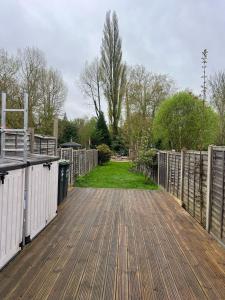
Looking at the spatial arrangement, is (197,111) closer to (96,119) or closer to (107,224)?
(107,224)

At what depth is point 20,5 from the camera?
10.3 metres

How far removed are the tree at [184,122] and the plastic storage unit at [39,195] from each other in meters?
9.57

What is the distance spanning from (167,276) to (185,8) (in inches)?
348

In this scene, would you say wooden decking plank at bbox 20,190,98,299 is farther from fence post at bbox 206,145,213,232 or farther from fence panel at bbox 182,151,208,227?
fence panel at bbox 182,151,208,227

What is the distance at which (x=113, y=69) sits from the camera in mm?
28594

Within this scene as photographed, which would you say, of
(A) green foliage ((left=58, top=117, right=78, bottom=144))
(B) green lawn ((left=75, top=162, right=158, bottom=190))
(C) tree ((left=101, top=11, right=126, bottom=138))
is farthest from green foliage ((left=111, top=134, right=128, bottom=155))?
(B) green lawn ((left=75, top=162, right=158, bottom=190))

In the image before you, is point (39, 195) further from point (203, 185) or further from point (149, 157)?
point (149, 157)

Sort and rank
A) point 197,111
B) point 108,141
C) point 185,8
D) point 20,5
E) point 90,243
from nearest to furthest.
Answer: point 90,243, point 185,8, point 20,5, point 197,111, point 108,141

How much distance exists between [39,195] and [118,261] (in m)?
1.57

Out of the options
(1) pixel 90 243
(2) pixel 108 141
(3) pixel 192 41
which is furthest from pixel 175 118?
(2) pixel 108 141

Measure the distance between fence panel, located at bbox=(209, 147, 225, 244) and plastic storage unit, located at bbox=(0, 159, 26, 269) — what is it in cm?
258

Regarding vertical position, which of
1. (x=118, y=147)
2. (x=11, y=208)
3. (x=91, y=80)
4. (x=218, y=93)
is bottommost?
(x=11, y=208)

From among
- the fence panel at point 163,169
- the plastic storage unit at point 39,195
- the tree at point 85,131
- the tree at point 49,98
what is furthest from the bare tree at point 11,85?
the tree at point 85,131

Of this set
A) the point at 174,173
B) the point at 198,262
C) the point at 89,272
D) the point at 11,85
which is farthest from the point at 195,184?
the point at 11,85
